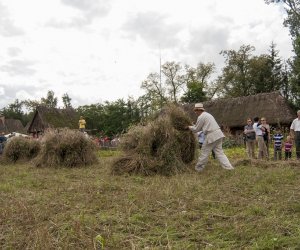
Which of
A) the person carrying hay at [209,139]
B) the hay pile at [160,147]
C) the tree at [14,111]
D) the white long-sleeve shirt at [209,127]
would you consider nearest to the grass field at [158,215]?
the hay pile at [160,147]

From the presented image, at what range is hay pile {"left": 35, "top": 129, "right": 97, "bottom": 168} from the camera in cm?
1183

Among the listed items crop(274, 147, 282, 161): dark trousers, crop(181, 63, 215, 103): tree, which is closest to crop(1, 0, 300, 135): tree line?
crop(181, 63, 215, 103): tree

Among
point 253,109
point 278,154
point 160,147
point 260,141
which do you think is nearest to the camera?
point 160,147

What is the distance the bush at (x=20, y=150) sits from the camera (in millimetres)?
14353

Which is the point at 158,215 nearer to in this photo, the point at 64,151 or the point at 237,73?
the point at 64,151

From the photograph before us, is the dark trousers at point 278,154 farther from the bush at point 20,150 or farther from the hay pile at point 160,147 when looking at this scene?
the bush at point 20,150

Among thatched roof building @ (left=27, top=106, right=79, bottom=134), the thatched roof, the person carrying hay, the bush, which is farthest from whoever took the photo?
thatched roof building @ (left=27, top=106, right=79, bottom=134)

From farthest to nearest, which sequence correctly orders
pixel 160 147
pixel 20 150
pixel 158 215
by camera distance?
pixel 20 150, pixel 160 147, pixel 158 215

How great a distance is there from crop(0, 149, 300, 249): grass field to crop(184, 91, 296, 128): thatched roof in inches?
983

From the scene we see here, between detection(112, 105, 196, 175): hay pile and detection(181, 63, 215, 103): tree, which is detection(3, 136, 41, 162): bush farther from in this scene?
detection(181, 63, 215, 103): tree

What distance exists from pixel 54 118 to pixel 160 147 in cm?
3498

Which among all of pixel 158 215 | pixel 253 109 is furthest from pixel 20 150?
pixel 253 109

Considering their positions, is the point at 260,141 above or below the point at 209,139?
below

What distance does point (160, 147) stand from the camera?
920cm
